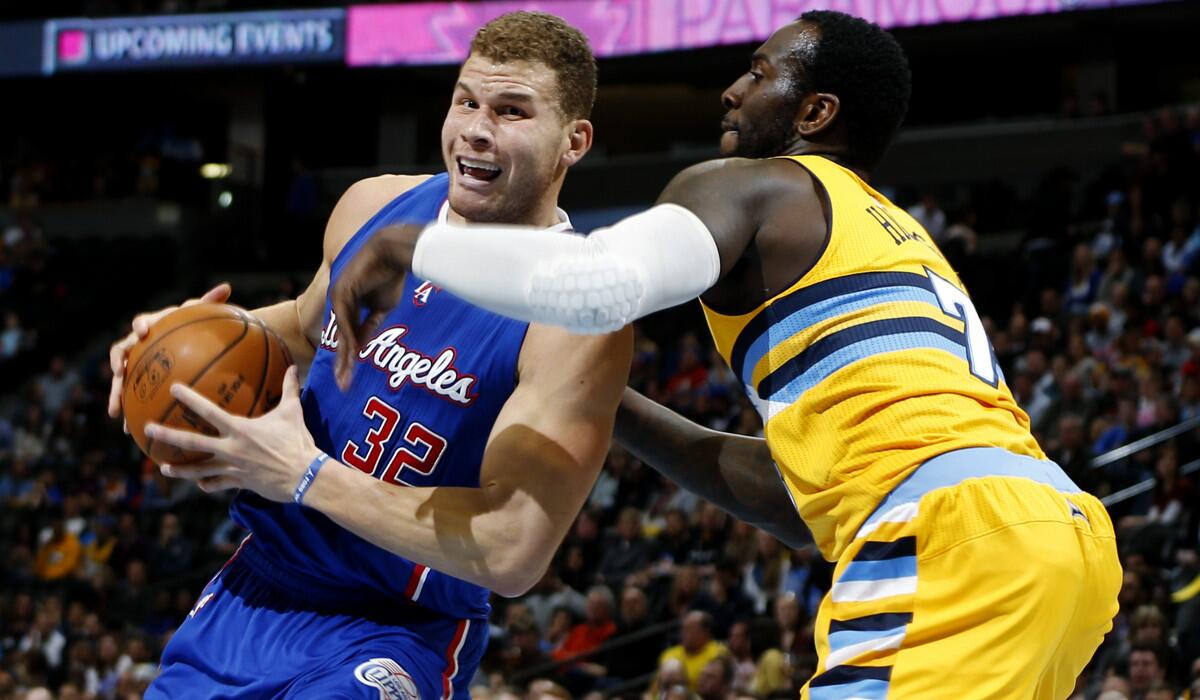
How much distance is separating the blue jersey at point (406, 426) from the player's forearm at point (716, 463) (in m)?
0.49

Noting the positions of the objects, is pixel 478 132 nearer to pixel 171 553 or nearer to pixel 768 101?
pixel 768 101

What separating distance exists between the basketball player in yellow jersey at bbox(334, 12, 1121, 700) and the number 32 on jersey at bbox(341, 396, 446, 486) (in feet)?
1.49

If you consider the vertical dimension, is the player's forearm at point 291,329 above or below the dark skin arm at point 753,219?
below

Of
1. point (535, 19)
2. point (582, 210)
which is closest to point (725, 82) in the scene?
point (582, 210)

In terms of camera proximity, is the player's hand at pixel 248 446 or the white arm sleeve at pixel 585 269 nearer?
the white arm sleeve at pixel 585 269

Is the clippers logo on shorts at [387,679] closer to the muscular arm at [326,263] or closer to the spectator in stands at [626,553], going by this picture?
the muscular arm at [326,263]

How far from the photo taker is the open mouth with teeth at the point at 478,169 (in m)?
3.46

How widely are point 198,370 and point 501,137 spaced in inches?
35.3

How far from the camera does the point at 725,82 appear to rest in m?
20.1

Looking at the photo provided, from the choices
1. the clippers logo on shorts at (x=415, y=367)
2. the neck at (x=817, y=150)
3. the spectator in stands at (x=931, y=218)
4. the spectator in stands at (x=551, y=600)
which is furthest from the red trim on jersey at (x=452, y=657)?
the spectator in stands at (x=931, y=218)

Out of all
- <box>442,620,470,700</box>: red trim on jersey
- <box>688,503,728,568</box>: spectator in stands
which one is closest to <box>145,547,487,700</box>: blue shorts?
<box>442,620,470,700</box>: red trim on jersey

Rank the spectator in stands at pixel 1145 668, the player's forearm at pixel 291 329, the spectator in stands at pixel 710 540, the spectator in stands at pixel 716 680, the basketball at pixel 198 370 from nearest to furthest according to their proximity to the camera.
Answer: the basketball at pixel 198 370, the player's forearm at pixel 291 329, the spectator in stands at pixel 1145 668, the spectator in stands at pixel 716 680, the spectator in stands at pixel 710 540

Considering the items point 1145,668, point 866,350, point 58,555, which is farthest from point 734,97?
point 58,555

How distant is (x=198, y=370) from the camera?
308cm
